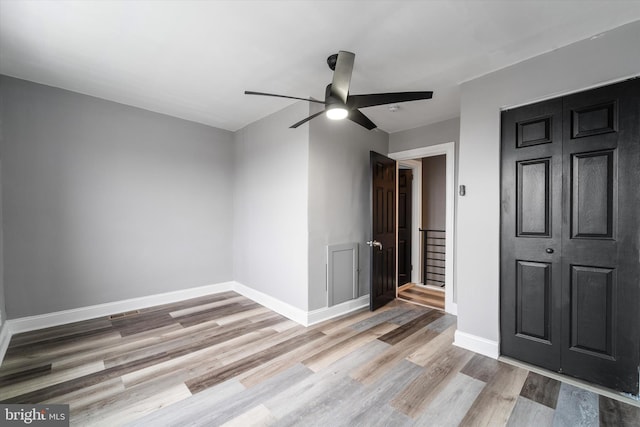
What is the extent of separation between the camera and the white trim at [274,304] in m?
3.31

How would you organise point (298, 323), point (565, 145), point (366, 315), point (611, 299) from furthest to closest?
point (366, 315) → point (298, 323) → point (565, 145) → point (611, 299)

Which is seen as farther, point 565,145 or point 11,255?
point 11,255

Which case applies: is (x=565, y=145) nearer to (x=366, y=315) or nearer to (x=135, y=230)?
(x=366, y=315)

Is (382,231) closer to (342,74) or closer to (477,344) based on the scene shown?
(477,344)

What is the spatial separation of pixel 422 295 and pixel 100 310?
4686mm

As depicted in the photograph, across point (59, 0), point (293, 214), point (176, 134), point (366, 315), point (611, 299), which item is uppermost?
point (59, 0)

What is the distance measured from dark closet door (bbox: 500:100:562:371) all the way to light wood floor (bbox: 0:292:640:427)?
0.34 meters

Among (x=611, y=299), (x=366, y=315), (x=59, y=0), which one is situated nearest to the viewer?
(x=59, y=0)

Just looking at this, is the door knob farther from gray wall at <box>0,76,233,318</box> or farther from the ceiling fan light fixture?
gray wall at <box>0,76,233,318</box>

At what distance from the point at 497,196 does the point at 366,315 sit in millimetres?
2154

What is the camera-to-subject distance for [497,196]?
8.30 feet

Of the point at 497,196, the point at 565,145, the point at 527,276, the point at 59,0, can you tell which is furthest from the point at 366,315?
the point at 59,0

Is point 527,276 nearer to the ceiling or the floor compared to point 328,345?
nearer to the ceiling

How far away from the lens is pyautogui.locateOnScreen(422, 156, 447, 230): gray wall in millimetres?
5316
